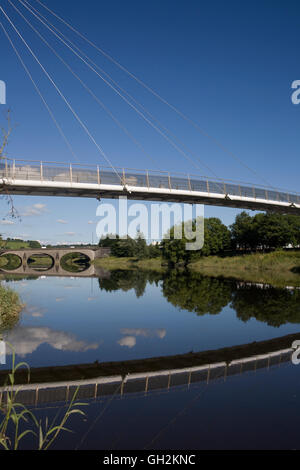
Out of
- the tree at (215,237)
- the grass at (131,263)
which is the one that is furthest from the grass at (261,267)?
the grass at (131,263)

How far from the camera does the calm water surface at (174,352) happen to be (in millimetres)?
5953

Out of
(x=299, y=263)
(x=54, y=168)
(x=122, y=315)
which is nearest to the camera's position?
(x=54, y=168)

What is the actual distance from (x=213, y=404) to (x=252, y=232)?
62.4 metres

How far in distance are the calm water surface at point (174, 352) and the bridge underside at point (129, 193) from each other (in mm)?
6391

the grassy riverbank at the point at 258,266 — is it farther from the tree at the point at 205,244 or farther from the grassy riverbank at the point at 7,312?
the grassy riverbank at the point at 7,312

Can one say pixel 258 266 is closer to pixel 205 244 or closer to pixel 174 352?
pixel 205 244

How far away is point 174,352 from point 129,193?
9.12 m

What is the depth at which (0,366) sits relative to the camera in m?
9.71

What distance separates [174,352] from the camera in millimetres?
11219

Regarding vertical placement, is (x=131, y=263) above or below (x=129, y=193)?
below

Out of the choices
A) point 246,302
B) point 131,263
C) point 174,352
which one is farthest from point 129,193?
point 131,263

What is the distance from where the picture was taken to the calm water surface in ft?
19.5
